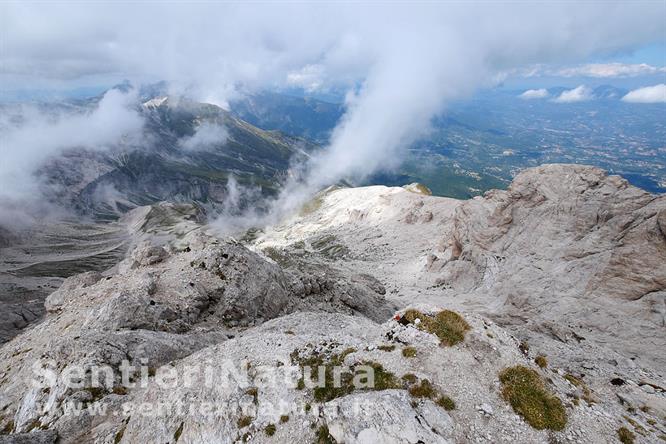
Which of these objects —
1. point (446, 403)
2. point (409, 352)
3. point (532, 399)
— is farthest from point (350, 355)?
point (532, 399)

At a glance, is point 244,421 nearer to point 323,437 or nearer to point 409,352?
point 323,437

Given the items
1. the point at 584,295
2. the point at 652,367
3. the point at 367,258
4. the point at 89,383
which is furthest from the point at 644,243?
the point at 367,258

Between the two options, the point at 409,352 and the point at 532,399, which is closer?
the point at 532,399

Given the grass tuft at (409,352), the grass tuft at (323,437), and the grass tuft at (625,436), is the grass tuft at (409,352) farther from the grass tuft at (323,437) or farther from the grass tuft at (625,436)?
the grass tuft at (625,436)

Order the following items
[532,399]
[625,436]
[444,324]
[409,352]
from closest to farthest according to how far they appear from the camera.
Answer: [625,436] < [532,399] < [409,352] < [444,324]

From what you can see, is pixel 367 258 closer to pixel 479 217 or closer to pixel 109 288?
pixel 479 217

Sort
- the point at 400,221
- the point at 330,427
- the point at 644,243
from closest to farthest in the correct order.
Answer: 1. the point at 330,427
2. the point at 644,243
3. the point at 400,221

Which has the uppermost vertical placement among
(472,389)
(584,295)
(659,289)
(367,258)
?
(472,389)
